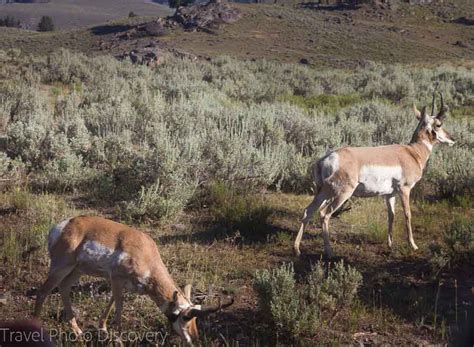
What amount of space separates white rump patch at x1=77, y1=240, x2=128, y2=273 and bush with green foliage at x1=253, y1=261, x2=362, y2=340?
1299 millimetres

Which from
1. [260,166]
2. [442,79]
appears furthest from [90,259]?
[442,79]

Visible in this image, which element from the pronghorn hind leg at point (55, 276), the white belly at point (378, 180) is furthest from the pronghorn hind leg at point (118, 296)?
the white belly at point (378, 180)

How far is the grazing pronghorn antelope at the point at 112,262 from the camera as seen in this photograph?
13.8ft

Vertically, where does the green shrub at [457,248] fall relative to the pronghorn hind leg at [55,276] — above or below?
below

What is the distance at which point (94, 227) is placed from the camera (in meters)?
4.43

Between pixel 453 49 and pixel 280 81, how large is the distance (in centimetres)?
3464

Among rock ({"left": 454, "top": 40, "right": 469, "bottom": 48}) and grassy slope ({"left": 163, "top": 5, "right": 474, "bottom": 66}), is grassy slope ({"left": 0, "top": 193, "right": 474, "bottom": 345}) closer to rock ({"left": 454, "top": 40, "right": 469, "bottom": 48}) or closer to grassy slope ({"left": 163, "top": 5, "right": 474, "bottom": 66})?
grassy slope ({"left": 163, "top": 5, "right": 474, "bottom": 66})

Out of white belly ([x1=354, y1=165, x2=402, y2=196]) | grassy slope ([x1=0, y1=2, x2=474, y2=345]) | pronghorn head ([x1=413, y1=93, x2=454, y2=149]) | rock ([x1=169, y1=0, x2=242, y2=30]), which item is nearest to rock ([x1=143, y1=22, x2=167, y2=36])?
rock ([x1=169, y1=0, x2=242, y2=30])

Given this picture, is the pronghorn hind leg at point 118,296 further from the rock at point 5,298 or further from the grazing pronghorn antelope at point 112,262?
the rock at point 5,298

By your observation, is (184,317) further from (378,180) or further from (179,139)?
(179,139)

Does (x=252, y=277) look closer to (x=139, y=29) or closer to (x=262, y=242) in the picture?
(x=262, y=242)

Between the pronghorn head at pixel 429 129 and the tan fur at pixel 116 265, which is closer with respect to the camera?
the tan fur at pixel 116 265

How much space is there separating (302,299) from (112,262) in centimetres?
A: 169

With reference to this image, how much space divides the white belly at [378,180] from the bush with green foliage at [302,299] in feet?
5.48
